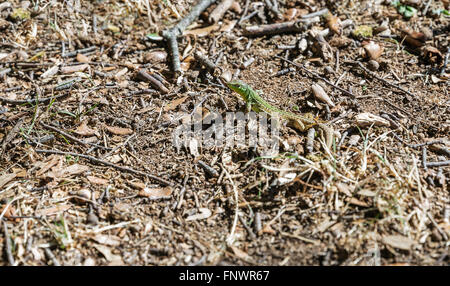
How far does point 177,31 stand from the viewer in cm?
501

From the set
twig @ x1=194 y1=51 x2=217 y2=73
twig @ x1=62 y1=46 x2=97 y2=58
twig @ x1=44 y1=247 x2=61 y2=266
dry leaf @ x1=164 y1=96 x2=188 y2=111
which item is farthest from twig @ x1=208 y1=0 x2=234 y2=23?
twig @ x1=44 y1=247 x2=61 y2=266

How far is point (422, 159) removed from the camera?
11.7ft

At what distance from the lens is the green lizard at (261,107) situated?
3941 millimetres

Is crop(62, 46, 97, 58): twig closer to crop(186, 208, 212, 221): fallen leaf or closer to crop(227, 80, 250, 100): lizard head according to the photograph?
crop(227, 80, 250, 100): lizard head

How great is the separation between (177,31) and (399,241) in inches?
139

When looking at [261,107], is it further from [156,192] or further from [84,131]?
[84,131]

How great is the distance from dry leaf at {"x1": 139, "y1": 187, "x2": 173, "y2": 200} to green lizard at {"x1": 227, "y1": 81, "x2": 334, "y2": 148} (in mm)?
1311

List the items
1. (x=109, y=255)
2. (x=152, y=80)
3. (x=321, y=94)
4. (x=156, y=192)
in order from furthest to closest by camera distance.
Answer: (x=152, y=80) < (x=321, y=94) < (x=156, y=192) < (x=109, y=255)

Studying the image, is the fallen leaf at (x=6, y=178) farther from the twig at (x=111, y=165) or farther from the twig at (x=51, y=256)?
the twig at (x=51, y=256)

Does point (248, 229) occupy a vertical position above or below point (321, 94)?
below

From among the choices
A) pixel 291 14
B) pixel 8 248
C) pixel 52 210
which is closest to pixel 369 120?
pixel 291 14

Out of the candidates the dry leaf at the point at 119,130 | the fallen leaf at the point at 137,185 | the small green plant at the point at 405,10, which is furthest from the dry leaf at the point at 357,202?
the small green plant at the point at 405,10
